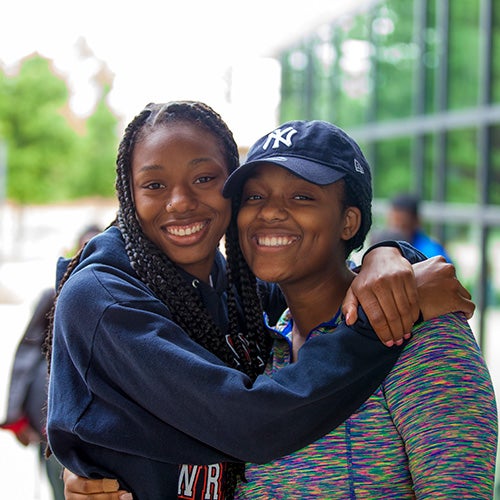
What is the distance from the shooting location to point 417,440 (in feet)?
5.04

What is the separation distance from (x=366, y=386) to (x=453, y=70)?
5.79m

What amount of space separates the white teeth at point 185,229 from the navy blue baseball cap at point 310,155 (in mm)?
153

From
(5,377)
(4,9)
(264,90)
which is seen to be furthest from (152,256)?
(4,9)

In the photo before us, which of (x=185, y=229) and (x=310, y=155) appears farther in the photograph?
(x=185, y=229)

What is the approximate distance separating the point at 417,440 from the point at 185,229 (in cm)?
83

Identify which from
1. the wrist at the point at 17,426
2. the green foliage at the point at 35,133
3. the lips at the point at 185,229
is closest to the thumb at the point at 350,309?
the lips at the point at 185,229

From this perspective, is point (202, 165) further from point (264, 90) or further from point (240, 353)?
point (264, 90)

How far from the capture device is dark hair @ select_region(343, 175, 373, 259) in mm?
1824

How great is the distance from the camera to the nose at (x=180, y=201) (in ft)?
6.33

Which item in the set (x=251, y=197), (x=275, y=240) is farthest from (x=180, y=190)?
(x=275, y=240)

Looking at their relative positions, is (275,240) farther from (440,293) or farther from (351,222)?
(440,293)

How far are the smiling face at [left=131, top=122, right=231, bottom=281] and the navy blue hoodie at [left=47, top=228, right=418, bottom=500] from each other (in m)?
0.24

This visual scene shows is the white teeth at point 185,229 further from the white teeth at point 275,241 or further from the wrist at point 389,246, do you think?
the wrist at point 389,246

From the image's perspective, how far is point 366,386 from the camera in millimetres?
1593
